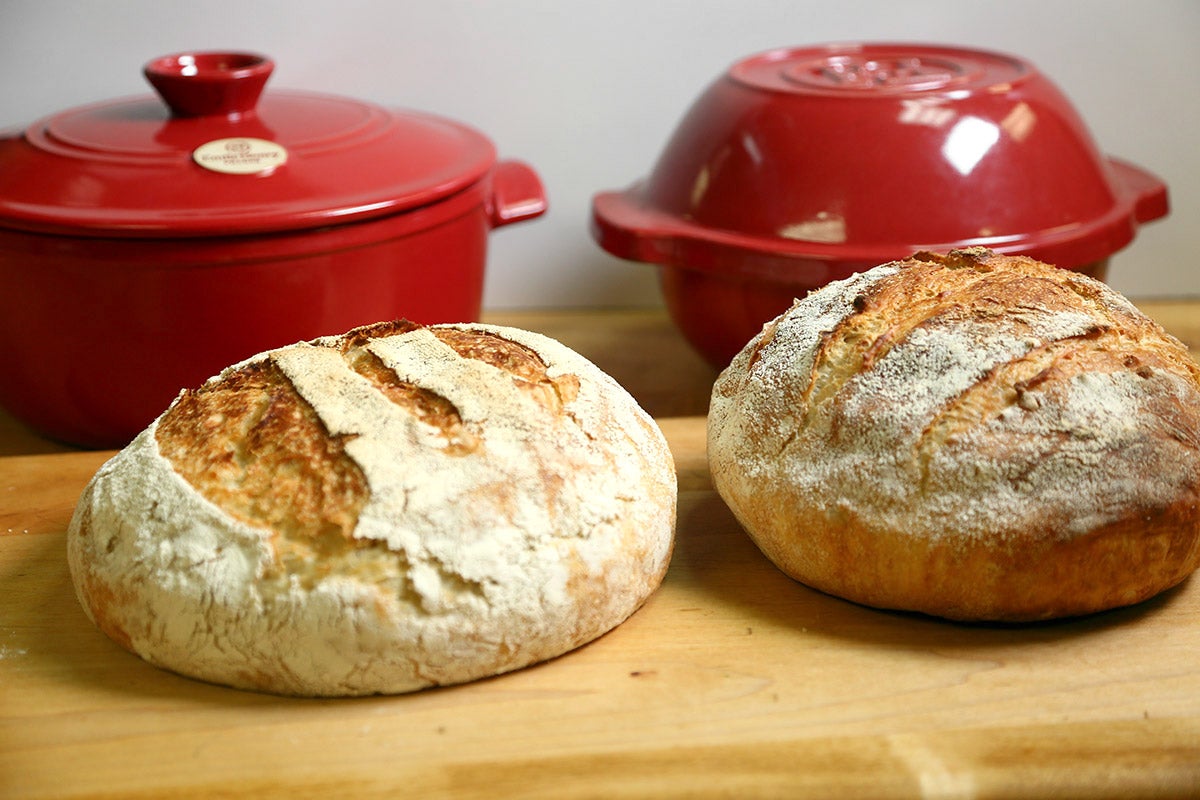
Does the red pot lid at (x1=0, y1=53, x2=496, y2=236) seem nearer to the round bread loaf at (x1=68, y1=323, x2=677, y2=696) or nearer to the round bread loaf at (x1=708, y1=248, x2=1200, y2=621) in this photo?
the round bread loaf at (x1=68, y1=323, x2=677, y2=696)

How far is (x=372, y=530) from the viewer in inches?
31.7

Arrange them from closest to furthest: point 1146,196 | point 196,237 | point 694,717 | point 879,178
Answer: point 694,717 < point 196,237 < point 879,178 < point 1146,196

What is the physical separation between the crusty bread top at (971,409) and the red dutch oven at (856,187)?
0.68 ft

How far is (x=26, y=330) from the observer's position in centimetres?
116

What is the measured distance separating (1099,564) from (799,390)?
256mm

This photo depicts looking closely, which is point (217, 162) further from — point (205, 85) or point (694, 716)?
point (694, 716)

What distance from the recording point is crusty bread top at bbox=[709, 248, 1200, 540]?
0.85m

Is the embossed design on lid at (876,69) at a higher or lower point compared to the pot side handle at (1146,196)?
higher

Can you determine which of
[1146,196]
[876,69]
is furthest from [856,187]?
[1146,196]

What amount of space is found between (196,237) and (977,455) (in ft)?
2.37

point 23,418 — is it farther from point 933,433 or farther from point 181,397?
point 933,433

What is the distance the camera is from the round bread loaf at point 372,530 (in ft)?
2.64

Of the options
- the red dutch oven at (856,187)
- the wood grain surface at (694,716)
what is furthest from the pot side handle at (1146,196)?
the wood grain surface at (694,716)

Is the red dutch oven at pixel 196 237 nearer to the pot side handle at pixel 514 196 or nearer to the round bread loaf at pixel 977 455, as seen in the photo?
the pot side handle at pixel 514 196
